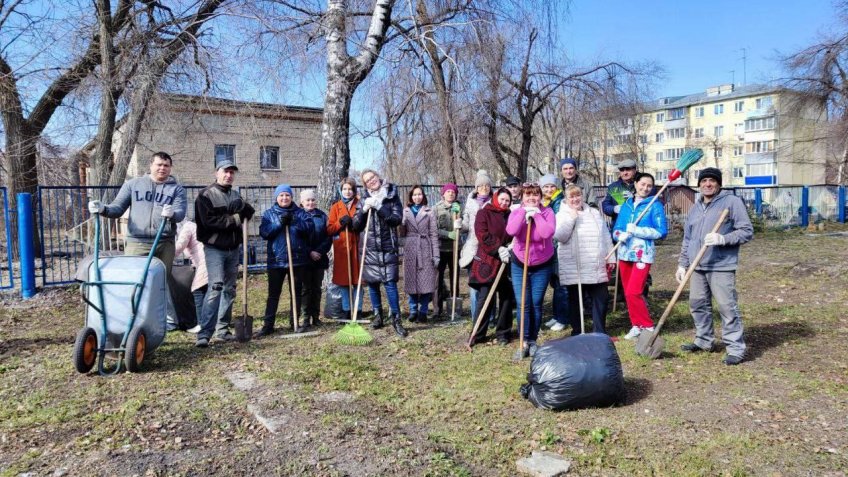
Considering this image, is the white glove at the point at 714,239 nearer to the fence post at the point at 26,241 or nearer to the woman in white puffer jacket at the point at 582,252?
the woman in white puffer jacket at the point at 582,252

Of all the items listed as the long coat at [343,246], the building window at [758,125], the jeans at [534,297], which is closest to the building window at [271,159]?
the long coat at [343,246]

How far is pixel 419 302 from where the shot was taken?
7.10 m

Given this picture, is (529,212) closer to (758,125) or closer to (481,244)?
(481,244)

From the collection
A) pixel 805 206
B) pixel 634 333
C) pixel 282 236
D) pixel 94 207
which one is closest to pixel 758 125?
pixel 805 206

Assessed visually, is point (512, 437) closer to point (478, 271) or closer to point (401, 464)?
point (401, 464)

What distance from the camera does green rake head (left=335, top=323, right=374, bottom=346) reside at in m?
5.97

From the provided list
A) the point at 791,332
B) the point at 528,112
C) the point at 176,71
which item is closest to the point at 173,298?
the point at 176,71

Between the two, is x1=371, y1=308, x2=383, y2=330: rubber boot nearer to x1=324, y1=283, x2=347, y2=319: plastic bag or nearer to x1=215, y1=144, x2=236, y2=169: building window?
x1=324, y1=283, x2=347, y2=319: plastic bag

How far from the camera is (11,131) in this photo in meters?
11.4

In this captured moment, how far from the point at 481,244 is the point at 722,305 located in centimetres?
225

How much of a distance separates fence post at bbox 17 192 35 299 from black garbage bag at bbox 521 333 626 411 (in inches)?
284

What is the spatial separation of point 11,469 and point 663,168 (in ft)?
215

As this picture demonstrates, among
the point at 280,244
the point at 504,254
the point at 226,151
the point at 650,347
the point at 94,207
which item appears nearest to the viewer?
the point at 94,207

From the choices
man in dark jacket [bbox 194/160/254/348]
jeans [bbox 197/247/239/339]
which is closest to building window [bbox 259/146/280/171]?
man in dark jacket [bbox 194/160/254/348]
